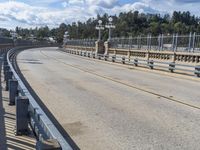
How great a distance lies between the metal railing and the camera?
31627mm

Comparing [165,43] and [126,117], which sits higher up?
[165,43]

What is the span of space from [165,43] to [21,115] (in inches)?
1270

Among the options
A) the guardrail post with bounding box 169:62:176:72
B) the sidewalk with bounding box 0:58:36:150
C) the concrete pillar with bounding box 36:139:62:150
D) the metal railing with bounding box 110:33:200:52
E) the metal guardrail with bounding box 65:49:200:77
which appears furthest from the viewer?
the metal railing with bounding box 110:33:200:52

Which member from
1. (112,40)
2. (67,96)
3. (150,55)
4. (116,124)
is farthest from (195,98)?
(112,40)

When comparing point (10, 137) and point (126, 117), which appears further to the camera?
point (126, 117)

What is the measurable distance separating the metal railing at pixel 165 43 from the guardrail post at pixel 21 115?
84.6ft

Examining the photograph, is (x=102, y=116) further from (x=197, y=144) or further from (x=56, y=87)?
(x=56, y=87)

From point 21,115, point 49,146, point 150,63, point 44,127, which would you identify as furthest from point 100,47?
point 49,146

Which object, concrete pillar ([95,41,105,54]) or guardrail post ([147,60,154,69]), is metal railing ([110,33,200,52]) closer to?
guardrail post ([147,60,154,69])

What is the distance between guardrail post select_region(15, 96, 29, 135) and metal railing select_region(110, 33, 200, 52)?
25797mm

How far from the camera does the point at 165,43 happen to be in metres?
38.2

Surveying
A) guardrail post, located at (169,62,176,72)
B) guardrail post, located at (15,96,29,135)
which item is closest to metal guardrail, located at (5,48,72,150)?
guardrail post, located at (15,96,29,135)

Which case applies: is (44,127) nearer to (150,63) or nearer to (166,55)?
(150,63)

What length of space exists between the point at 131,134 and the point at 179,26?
288 ft
